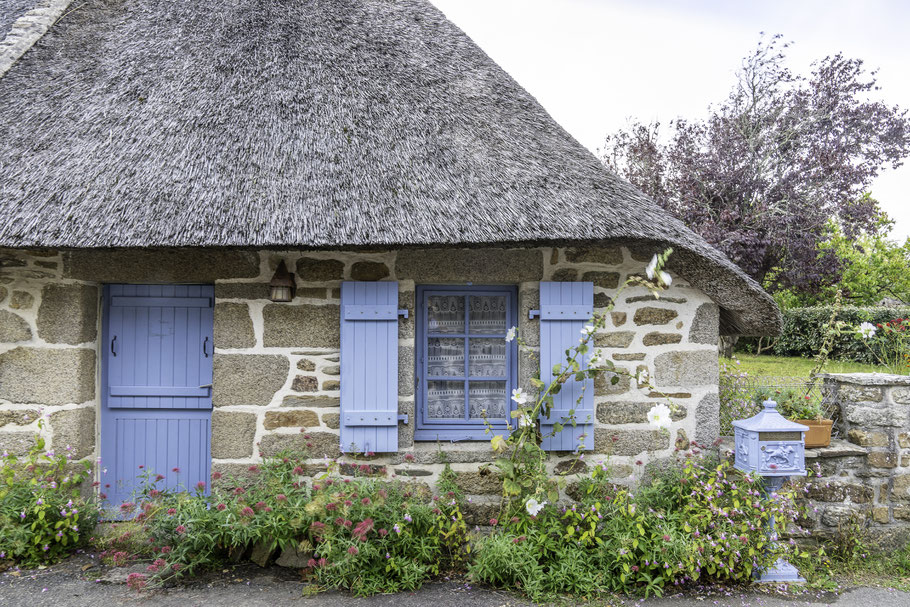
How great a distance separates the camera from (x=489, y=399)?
11.6ft

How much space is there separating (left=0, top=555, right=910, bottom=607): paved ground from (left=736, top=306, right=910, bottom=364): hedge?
9786mm

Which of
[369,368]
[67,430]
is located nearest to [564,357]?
[369,368]

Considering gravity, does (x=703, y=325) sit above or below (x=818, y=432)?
above

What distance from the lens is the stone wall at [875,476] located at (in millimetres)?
3381

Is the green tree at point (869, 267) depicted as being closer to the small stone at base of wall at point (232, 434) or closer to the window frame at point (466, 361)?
the window frame at point (466, 361)

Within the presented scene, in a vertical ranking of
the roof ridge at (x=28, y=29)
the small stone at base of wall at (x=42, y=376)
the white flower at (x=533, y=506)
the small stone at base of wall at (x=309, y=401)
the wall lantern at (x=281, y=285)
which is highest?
the roof ridge at (x=28, y=29)

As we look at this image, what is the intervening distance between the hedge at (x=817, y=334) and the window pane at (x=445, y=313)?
10.4m

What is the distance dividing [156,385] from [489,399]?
7.36ft

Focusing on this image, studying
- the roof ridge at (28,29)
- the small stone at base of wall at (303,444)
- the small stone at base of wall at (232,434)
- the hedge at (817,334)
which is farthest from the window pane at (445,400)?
the hedge at (817,334)

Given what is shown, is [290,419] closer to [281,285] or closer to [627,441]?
[281,285]

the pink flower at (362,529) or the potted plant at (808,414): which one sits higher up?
the potted plant at (808,414)

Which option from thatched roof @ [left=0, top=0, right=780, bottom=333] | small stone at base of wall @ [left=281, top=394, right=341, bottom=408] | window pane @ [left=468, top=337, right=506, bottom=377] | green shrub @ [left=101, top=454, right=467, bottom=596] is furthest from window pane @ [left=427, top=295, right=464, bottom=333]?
green shrub @ [left=101, top=454, right=467, bottom=596]

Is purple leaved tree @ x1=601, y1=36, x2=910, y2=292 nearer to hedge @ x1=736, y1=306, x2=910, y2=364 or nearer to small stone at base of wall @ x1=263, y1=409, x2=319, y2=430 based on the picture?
hedge @ x1=736, y1=306, x2=910, y2=364

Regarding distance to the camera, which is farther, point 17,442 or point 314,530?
point 17,442
